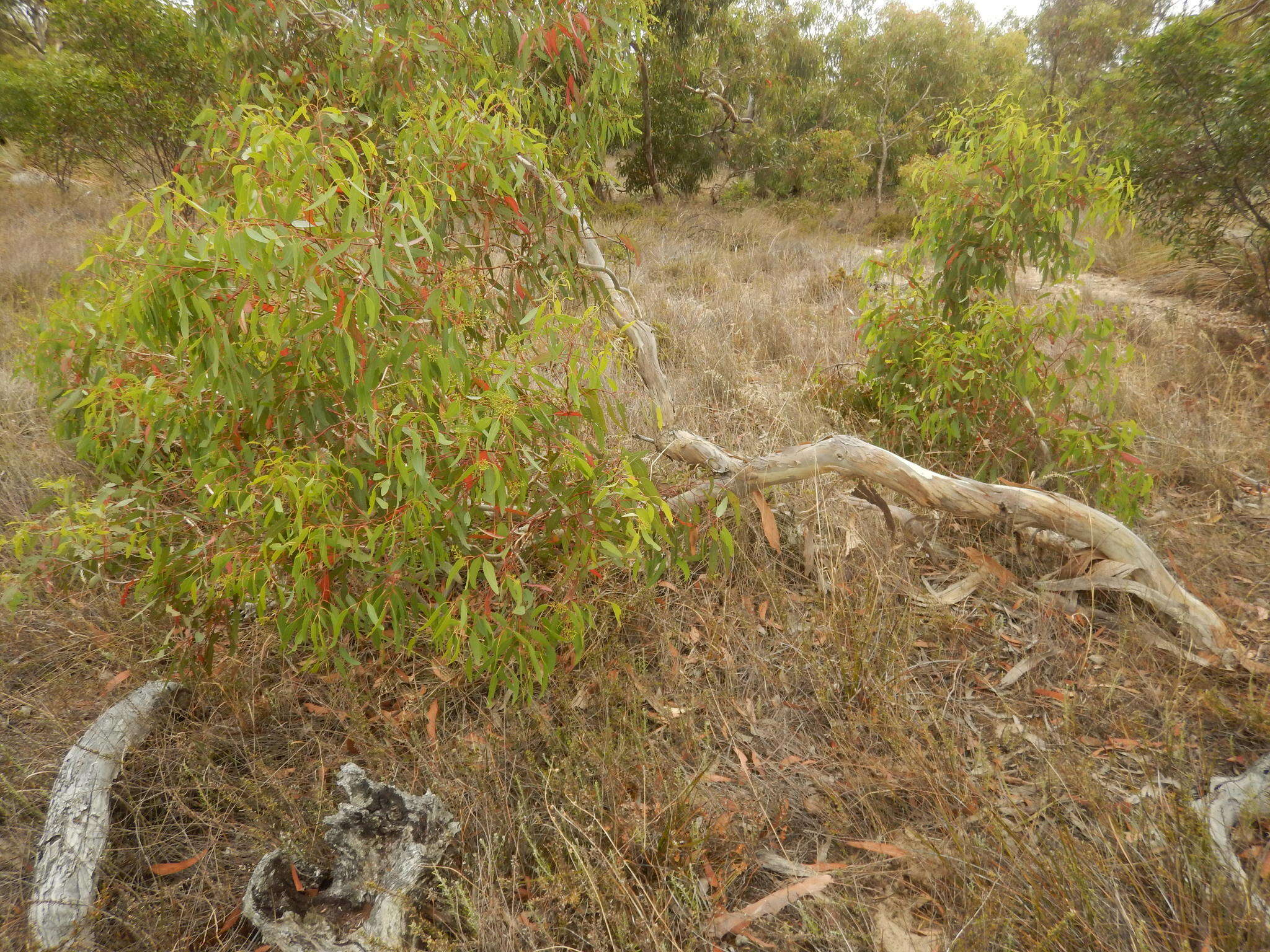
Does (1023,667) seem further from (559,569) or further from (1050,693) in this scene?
(559,569)

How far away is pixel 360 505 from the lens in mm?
1873

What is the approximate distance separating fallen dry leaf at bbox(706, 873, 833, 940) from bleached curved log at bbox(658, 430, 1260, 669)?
1.20 metres

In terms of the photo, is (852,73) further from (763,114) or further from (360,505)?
(360,505)

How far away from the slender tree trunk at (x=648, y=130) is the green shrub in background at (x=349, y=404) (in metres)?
8.42

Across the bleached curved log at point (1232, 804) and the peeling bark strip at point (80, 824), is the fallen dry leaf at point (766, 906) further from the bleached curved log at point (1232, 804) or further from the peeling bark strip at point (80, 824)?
the peeling bark strip at point (80, 824)

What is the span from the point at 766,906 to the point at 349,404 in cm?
172

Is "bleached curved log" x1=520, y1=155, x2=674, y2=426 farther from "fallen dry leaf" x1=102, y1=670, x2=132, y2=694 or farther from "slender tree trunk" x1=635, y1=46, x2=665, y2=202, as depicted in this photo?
"slender tree trunk" x1=635, y1=46, x2=665, y2=202

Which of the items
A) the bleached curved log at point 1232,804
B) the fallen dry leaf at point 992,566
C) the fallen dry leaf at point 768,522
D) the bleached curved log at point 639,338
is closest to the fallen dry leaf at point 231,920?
the fallen dry leaf at point 768,522

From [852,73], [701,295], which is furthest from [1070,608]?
[852,73]

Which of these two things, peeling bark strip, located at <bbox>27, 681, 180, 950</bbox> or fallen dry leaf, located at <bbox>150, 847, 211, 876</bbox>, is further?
fallen dry leaf, located at <bbox>150, 847, 211, 876</bbox>

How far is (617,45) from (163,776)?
3.92 meters

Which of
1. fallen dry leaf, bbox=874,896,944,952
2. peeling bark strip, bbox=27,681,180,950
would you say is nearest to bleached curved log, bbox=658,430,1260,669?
fallen dry leaf, bbox=874,896,944,952

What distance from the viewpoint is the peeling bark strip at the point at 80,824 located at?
5.67ft

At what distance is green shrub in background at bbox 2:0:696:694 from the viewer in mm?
1583
